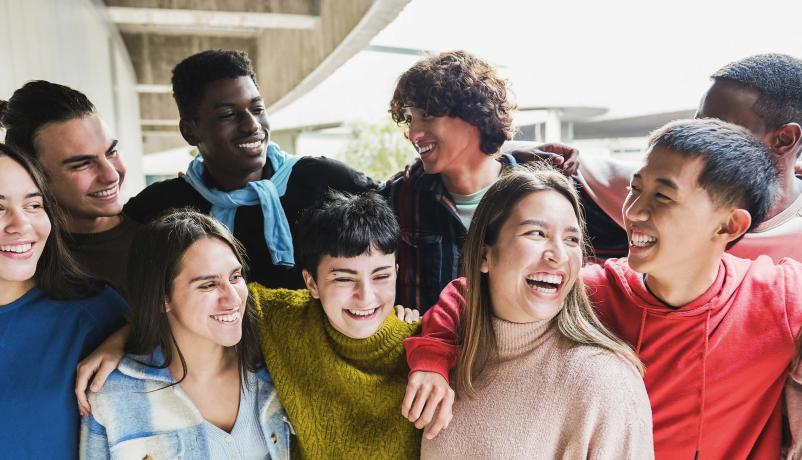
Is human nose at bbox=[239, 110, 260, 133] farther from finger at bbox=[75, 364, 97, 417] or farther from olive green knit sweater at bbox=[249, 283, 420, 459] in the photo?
finger at bbox=[75, 364, 97, 417]

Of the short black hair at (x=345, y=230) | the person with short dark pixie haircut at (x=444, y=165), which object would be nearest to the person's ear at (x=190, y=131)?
the person with short dark pixie haircut at (x=444, y=165)

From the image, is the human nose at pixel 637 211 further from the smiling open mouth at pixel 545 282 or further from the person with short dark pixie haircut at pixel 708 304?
the smiling open mouth at pixel 545 282

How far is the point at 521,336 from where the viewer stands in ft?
5.06

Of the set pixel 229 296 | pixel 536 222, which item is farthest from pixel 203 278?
pixel 536 222

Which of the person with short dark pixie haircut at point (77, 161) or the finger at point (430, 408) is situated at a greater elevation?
the person with short dark pixie haircut at point (77, 161)

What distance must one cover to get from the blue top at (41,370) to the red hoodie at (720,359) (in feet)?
2.88

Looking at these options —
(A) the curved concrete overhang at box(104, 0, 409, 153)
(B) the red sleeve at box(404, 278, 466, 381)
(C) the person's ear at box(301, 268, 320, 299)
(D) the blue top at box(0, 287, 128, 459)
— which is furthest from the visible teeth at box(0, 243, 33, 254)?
(A) the curved concrete overhang at box(104, 0, 409, 153)

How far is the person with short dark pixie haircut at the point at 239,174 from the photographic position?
7.66 ft

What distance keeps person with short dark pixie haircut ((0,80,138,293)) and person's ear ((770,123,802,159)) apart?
7.16 ft

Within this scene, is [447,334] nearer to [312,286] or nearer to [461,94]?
[312,286]

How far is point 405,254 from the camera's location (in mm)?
2223

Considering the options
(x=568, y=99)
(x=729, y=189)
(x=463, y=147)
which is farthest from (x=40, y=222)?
(x=568, y=99)

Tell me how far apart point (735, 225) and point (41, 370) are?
5.79 feet

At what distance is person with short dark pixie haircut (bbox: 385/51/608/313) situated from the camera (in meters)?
2.18
